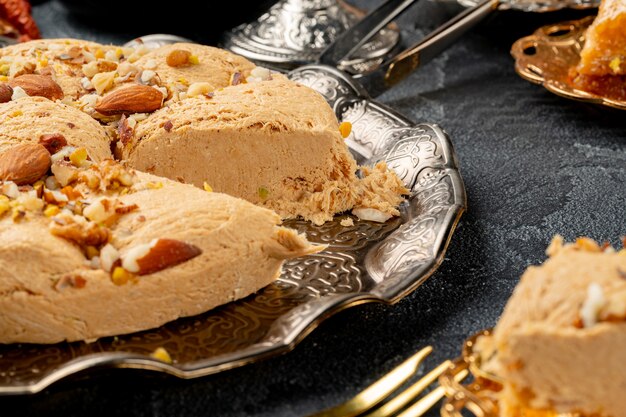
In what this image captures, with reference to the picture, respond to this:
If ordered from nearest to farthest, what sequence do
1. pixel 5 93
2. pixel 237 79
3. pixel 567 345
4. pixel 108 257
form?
pixel 567 345
pixel 108 257
pixel 5 93
pixel 237 79

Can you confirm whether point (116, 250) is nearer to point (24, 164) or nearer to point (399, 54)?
point (24, 164)

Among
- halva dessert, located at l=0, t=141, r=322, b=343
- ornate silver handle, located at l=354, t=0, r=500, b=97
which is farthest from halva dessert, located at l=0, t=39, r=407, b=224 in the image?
ornate silver handle, located at l=354, t=0, r=500, b=97

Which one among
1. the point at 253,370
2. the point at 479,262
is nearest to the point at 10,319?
the point at 253,370

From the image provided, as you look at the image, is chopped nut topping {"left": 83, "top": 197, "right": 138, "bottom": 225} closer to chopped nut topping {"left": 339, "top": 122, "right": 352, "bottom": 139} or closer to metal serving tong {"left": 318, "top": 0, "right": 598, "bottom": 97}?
chopped nut topping {"left": 339, "top": 122, "right": 352, "bottom": 139}

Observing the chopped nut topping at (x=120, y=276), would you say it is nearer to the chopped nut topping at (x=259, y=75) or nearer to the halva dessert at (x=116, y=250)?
the halva dessert at (x=116, y=250)

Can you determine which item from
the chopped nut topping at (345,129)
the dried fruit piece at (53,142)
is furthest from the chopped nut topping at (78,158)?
the chopped nut topping at (345,129)

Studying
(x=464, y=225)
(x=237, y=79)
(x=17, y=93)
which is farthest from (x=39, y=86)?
(x=464, y=225)
